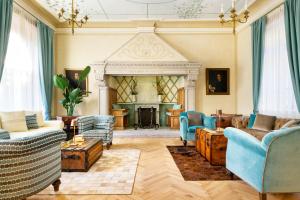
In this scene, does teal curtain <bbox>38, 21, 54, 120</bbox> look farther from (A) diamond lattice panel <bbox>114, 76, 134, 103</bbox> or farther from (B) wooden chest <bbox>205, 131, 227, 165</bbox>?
(B) wooden chest <bbox>205, 131, 227, 165</bbox>

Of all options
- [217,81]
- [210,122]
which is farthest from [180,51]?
[210,122]

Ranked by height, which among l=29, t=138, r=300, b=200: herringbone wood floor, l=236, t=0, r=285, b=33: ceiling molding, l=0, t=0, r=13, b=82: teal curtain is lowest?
l=29, t=138, r=300, b=200: herringbone wood floor

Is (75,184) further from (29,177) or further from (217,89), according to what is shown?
(217,89)

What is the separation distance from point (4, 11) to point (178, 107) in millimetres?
4838

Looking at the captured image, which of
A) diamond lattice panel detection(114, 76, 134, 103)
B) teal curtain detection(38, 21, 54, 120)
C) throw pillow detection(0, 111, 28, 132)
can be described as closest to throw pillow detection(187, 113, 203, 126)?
throw pillow detection(0, 111, 28, 132)

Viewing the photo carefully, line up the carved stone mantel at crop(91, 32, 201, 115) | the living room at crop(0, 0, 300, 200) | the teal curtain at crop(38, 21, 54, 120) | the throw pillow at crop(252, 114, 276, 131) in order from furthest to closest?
the carved stone mantel at crop(91, 32, 201, 115) < the teal curtain at crop(38, 21, 54, 120) < the throw pillow at crop(252, 114, 276, 131) < the living room at crop(0, 0, 300, 200)

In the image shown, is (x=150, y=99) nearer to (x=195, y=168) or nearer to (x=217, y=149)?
(x=217, y=149)

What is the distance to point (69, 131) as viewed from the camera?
5410 millimetres

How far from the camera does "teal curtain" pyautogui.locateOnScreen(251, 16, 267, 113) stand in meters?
4.84

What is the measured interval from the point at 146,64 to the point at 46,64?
249cm

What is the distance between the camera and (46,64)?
18.7 feet

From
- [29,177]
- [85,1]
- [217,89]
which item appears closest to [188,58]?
[217,89]

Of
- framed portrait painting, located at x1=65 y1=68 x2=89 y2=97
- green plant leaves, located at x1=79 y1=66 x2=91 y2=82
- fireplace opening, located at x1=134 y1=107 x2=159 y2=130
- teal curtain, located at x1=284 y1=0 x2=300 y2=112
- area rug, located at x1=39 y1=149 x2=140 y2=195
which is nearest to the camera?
area rug, located at x1=39 y1=149 x2=140 y2=195

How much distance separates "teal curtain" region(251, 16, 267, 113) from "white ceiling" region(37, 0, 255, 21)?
53cm
